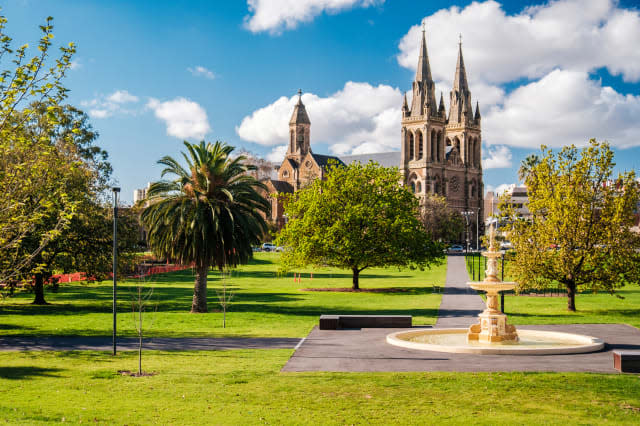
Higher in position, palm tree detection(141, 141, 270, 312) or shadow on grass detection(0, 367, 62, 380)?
Result: palm tree detection(141, 141, 270, 312)

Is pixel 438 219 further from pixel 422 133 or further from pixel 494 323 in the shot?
pixel 494 323

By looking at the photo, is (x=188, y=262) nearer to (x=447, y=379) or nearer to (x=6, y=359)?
(x=6, y=359)

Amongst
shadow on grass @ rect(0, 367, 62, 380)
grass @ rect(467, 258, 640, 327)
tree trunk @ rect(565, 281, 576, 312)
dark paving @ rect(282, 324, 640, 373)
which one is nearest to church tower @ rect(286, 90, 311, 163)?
grass @ rect(467, 258, 640, 327)

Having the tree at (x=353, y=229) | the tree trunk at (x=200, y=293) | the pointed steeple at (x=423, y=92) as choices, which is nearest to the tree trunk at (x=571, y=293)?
the tree at (x=353, y=229)

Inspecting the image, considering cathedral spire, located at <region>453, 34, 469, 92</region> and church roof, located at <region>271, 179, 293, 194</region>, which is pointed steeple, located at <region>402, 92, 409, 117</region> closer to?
cathedral spire, located at <region>453, 34, 469, 92</region>

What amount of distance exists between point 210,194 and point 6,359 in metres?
13.7

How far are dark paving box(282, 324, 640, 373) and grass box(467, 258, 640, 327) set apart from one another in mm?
5148

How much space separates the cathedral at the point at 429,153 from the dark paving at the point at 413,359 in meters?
102

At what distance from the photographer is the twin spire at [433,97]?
5049 inches

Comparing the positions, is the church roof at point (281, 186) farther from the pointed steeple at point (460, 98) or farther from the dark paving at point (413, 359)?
the dark paving at point (413, 359)

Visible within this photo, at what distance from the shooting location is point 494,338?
61.2 ft

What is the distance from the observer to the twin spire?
421 ft

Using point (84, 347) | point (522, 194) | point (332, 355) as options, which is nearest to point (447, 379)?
point (332, 355)

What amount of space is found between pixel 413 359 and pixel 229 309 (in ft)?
51.1
